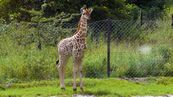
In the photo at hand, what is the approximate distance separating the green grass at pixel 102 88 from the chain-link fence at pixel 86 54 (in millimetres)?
857

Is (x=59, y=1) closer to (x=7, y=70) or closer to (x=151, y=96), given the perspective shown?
(x=7, y=70)

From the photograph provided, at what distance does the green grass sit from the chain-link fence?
857 millimetres

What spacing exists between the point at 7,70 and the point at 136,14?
1620 cm

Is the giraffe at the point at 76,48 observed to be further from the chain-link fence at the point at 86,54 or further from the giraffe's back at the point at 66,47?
the chain-link fence at the point at 86,54

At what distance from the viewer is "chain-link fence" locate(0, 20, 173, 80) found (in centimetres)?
1470

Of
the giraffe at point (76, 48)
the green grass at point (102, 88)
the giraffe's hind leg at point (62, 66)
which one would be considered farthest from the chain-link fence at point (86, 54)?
the giraffe at point (76, 48)

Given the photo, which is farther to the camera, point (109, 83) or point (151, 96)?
point (109, 83)

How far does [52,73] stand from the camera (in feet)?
48.8

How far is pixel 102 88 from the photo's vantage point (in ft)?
43.2

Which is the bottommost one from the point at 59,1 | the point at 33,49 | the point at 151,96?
the point at 151,96

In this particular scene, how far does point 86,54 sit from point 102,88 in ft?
9.57

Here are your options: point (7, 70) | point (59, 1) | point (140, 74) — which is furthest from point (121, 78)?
point (59, 1)

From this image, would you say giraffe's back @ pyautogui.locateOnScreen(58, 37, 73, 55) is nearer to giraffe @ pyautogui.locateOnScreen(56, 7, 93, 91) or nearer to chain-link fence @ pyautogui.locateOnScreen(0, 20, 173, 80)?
giraffe @ pyautogui.locateOnScreen(56, 7, 93, 91)

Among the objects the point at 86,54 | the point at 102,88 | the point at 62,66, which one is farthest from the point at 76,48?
the point at 86,54
